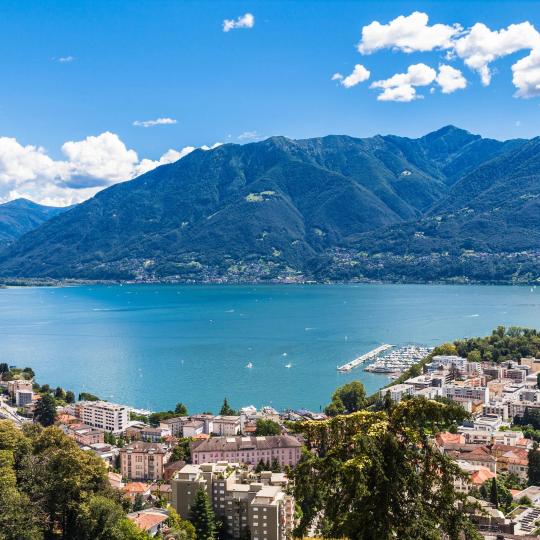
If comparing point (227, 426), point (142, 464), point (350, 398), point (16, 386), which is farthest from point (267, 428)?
point (16, 386)

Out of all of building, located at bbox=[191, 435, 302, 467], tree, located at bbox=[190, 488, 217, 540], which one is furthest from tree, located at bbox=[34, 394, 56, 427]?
tree, located at bbox=[190, 488, 217, 540]

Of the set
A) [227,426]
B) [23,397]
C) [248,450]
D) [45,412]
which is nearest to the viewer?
[248,450]

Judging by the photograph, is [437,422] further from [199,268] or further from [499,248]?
[199,268]

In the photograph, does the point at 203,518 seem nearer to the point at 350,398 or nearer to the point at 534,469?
the point at 534,469

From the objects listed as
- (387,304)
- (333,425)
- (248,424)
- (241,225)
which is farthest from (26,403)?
(241,225)

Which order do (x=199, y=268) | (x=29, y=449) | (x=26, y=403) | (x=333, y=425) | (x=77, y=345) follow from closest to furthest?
1. (x=333, y=425)
2. (x=29, y=449)
3. (x=26, y=403)
4. (x=77, y=345)
5. (x=199, y=268)

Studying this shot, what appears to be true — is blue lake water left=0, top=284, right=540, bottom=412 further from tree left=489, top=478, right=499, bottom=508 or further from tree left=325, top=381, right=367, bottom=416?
tree left=489, top=478, right=499, bottom=508

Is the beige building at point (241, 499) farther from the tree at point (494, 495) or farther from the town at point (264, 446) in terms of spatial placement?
the tree at point (494, 495)

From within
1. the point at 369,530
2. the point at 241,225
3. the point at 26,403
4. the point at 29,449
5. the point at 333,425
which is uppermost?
the point at 241,225
